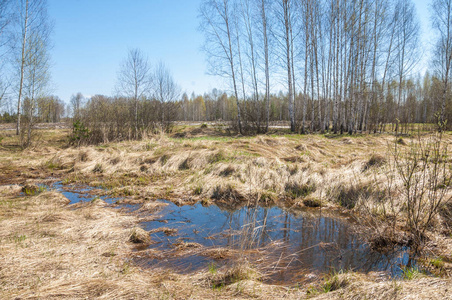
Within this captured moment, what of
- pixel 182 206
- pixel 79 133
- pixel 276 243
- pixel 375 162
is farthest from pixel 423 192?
pixel 79 133

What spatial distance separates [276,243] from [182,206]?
2726mm

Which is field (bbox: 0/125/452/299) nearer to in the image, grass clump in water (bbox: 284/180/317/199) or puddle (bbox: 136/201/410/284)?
grass clump in water (bbox: 284/180/317/199)

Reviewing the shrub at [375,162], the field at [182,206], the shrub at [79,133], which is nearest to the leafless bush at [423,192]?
the field at [182,206]

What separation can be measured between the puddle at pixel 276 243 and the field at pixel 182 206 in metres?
0.13

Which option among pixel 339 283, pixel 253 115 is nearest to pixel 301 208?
pixel 339 283

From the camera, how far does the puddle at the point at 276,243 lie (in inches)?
141

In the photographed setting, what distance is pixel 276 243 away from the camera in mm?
4340

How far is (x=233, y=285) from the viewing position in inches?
116

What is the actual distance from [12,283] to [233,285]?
2.39m

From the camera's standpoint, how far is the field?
9.37ft

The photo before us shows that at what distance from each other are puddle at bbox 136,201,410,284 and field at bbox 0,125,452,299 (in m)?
0.13

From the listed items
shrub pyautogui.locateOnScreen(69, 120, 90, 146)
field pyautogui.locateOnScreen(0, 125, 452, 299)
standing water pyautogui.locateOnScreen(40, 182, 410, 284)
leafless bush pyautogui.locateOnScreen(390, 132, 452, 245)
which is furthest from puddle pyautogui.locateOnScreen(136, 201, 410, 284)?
shrub pyautogui.locateOnScreen(69, 120, 90, 146)

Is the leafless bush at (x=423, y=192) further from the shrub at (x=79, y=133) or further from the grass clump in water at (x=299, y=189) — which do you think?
the shrub at (x=79, y=133)

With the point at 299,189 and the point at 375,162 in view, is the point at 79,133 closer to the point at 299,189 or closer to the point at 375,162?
the point at 299,189
